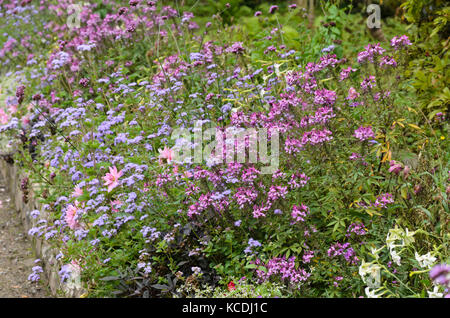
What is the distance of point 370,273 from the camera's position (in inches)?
95.1

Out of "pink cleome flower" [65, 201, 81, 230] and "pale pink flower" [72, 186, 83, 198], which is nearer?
"pink cleome flower" [65, 201, 81, 230]

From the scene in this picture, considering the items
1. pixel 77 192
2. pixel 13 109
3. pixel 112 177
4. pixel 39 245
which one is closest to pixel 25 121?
pixel 13 109

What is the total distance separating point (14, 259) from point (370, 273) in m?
3.58

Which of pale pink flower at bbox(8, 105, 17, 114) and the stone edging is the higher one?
pale pink flower at bbox(8, 105, 17, 114)

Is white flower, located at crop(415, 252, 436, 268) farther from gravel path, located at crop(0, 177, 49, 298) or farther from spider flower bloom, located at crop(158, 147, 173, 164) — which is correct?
gravel path, located at crop(0, 177, 49, 298)

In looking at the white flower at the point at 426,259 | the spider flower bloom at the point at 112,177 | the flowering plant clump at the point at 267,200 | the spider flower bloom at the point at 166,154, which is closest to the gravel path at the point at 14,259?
the flowering plant clump at the point at 267,200

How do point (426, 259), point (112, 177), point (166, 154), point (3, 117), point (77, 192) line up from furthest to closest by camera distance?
point (3, 117)
point (77, 192)
point (166, 154)
point (112, 177)
point (426, 259)

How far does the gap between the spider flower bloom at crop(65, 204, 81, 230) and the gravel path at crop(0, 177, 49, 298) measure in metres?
1.00

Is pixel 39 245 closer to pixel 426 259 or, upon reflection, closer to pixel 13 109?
pixel 13 109

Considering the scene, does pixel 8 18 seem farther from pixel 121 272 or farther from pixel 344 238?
pixel 344 238

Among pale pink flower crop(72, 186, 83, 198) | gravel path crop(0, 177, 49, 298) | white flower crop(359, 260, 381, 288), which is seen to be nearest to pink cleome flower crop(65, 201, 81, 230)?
pale pink flower crop(72, 186, 83, 198)

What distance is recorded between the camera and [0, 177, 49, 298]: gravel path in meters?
4.33

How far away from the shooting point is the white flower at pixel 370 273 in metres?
2.34

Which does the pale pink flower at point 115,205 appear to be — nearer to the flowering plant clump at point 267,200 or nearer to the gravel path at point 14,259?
the flowering plant clump at point 267,200
